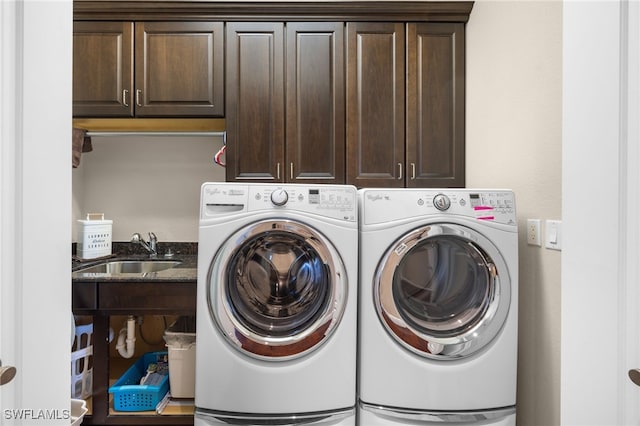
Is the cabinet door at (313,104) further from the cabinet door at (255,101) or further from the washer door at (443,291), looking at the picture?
the washer door at (443,291)

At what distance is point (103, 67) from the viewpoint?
6.98 feet

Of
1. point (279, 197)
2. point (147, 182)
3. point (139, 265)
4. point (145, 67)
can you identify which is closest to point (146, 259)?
point (139, 265)

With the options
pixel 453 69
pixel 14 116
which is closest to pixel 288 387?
pixel 14 116

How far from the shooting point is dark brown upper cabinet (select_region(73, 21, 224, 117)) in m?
2.12

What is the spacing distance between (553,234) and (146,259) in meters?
2.21

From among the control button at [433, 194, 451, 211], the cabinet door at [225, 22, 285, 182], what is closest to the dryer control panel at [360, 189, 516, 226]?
the control button at [433, 194, 451, 211]

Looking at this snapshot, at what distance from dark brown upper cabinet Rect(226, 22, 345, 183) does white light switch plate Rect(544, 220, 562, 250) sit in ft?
3.51

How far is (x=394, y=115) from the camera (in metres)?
2.14

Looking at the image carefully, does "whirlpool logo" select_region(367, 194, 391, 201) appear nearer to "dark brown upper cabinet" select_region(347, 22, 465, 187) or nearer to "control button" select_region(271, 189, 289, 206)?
"control button" select_region(271, 189, 289, 206)

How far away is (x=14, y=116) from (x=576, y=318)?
1112 mm

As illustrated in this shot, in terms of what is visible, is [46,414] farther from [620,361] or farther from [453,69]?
[453,69]

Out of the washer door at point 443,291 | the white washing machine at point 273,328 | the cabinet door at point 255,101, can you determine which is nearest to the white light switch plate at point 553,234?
the washer door at point 443,291

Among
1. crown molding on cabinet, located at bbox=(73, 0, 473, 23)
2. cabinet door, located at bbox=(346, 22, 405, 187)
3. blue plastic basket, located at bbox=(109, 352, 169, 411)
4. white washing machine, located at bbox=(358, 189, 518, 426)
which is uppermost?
crown molding on cabinet, located at bbox=(73, 0, 473, 23)

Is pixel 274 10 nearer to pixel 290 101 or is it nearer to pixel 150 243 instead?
pixel 290 101
